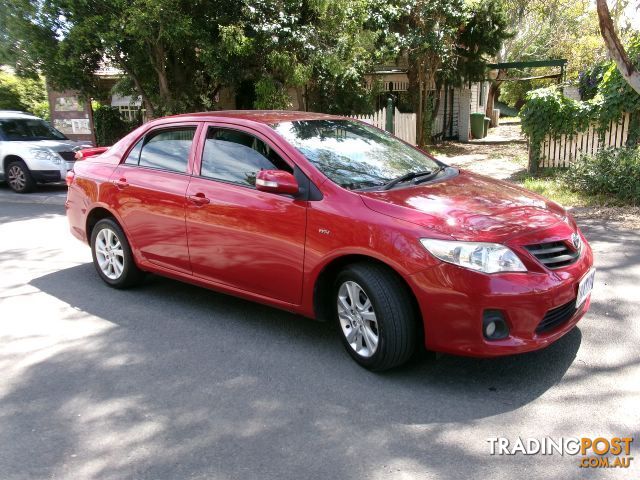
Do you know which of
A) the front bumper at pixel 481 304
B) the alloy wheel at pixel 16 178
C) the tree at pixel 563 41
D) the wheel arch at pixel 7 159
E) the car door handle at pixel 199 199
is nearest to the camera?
the front bumper at pixel 481 304

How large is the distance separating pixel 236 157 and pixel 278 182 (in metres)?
0.76

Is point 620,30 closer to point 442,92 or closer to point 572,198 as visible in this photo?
point 572,198

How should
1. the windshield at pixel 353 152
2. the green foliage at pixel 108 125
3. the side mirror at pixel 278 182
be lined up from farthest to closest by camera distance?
1. the green foliage at pixel 108 125
2. the windshield at pixel 353 152
3. the side mirror at pixel 278 182

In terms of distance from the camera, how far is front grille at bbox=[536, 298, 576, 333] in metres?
3.59

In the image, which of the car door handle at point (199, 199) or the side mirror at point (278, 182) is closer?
the side mirror at point (278, 182)

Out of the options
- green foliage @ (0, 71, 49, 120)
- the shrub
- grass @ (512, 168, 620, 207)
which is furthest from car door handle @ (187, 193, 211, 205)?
green foliage @ (0, 71, 49, 120)

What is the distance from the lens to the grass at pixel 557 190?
343 inches

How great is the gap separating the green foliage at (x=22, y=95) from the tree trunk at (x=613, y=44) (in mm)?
19271

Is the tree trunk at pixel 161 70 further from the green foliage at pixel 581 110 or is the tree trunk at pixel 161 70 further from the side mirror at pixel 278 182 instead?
the side mirror at pixel 278 182

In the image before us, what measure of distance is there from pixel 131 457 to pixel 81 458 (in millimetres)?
261

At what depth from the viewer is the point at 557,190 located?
31.6 feet

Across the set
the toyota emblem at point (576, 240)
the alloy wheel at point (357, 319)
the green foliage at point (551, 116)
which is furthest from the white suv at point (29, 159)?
the toyota emblem at point (576, 240)

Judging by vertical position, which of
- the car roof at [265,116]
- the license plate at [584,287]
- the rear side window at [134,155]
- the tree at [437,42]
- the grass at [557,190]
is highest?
the tree at [437,42]

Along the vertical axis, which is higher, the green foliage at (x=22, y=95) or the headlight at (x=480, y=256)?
the green foliage at (x=22, y=95)
